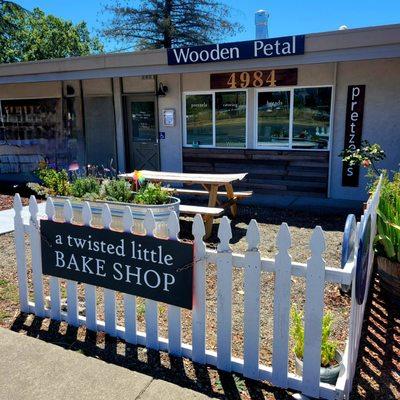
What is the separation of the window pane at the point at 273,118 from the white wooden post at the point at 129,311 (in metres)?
6.74

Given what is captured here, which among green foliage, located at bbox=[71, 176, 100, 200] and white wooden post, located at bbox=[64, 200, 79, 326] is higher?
green foliage, located at bbox=[71, 176, 100, 200]

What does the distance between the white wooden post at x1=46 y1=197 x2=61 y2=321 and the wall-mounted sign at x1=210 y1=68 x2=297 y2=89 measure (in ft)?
22.0

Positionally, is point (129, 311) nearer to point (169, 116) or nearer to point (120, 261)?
point (120, 261)

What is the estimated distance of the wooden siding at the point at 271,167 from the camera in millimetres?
8938

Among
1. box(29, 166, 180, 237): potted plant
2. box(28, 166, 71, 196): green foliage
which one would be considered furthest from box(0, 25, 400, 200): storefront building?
box(29, 166, 180, 237): potted plant

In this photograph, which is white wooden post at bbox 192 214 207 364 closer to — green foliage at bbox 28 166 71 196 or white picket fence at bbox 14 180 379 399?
white picket fence at bbox 14 180 379 399

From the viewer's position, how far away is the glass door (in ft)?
34.8

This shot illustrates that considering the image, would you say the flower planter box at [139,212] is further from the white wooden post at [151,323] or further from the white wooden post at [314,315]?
the white wooden post at [314,315]

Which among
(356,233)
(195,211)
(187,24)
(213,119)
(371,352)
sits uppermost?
(187,24)

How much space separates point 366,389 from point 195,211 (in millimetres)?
3677

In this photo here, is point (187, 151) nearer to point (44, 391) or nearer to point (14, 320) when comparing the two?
point (14, 320)

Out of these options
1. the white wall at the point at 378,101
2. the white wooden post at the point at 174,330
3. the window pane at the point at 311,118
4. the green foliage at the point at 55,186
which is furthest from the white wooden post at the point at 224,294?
the window pane at the point at 311,118

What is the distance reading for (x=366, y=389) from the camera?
262cm

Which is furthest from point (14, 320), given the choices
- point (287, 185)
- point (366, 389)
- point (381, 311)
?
point (287, 185)
